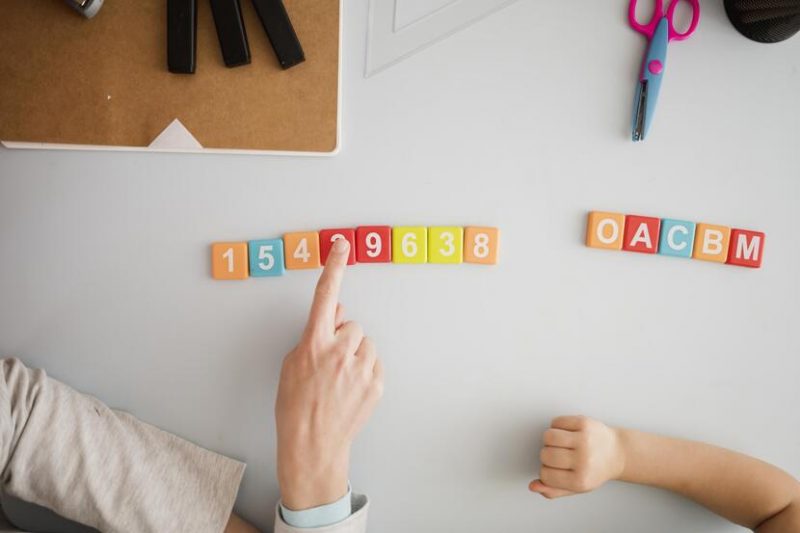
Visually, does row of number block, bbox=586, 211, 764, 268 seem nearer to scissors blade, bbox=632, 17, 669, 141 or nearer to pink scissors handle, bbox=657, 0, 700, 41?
scissors blade, bbox=632, 17, 669, 141

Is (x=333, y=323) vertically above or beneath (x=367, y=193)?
beneath

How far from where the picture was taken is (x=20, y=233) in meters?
0.82

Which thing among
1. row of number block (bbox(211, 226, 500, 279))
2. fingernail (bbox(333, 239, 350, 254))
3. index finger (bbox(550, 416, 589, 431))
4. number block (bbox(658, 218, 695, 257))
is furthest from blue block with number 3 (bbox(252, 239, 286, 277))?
number block (bbox(658, 218, 695, 257))

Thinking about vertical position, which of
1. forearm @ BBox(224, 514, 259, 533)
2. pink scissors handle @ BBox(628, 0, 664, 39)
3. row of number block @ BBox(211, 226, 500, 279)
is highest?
pink scissors handle @ BBox(628, 0, 664, 39)

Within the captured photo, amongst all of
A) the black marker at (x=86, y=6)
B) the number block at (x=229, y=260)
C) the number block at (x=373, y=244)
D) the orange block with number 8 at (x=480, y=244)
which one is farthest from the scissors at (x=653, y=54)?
the black marker at (x=86, y=6)

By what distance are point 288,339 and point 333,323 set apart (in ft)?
0.40

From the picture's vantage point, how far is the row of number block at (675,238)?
84cm

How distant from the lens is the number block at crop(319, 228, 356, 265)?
32.2 inches

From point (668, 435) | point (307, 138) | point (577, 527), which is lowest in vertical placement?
point (577, 527)

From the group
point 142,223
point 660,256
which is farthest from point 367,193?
point 660,256

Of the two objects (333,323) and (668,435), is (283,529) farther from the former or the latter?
(668,435)

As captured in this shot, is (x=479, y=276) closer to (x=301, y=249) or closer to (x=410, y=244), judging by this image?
(x=410, y=244)

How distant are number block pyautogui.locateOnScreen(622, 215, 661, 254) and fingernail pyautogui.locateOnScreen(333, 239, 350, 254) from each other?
0.43 meters

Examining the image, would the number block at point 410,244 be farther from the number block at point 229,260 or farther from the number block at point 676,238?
the number block at point 676,238
